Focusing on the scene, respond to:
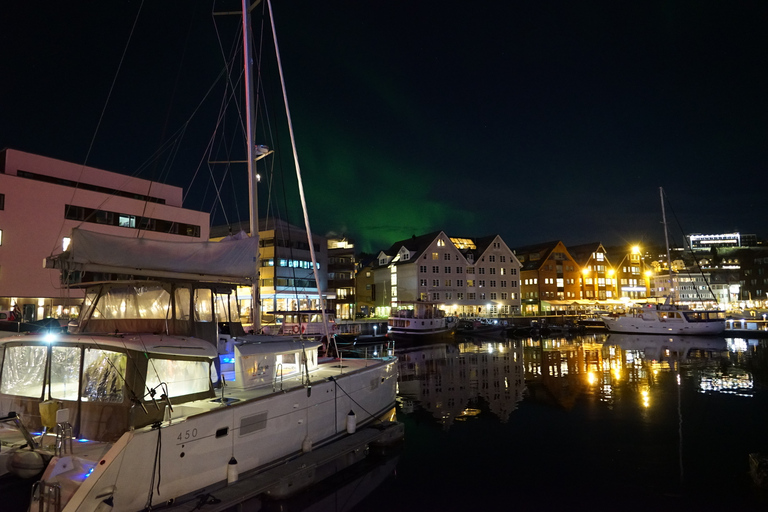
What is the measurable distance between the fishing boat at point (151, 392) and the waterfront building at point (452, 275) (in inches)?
2544

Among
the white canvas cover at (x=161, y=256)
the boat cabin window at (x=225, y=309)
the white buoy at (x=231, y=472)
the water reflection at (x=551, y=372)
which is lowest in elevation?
the water reflection at (x=551, y=372)

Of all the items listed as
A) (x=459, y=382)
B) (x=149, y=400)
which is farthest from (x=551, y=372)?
(x=149, y=400)

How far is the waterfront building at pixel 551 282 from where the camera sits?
97.5 meters

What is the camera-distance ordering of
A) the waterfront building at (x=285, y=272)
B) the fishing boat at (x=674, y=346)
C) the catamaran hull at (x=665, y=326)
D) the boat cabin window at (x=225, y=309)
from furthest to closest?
the waterfront building at (x=285, y=272)
the catamaran hull at (x=665, y=326)
the fishing boat at (x=674, y=346)
the boat cabin window at (x=225, y=309)

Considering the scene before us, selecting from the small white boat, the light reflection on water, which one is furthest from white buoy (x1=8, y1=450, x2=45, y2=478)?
the small white boat

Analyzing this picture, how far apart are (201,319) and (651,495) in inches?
484

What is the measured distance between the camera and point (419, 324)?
58469 millimetres

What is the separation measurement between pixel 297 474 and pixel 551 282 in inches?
3683

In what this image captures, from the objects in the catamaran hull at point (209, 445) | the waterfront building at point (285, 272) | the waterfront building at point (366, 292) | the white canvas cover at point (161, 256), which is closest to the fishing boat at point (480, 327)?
the waterfront building at point (285, 272)

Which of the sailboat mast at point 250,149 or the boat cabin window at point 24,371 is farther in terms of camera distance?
the sailboat mast at point 250,149

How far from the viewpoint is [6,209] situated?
125ft

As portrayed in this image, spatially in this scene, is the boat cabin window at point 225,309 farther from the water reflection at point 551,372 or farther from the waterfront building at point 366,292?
the waterfront building at point 366,292

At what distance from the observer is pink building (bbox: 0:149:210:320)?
38.2m

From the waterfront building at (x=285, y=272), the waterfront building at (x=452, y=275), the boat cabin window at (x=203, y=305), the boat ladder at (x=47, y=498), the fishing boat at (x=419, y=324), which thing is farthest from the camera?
the waterfront building at (x=452, y=275)
